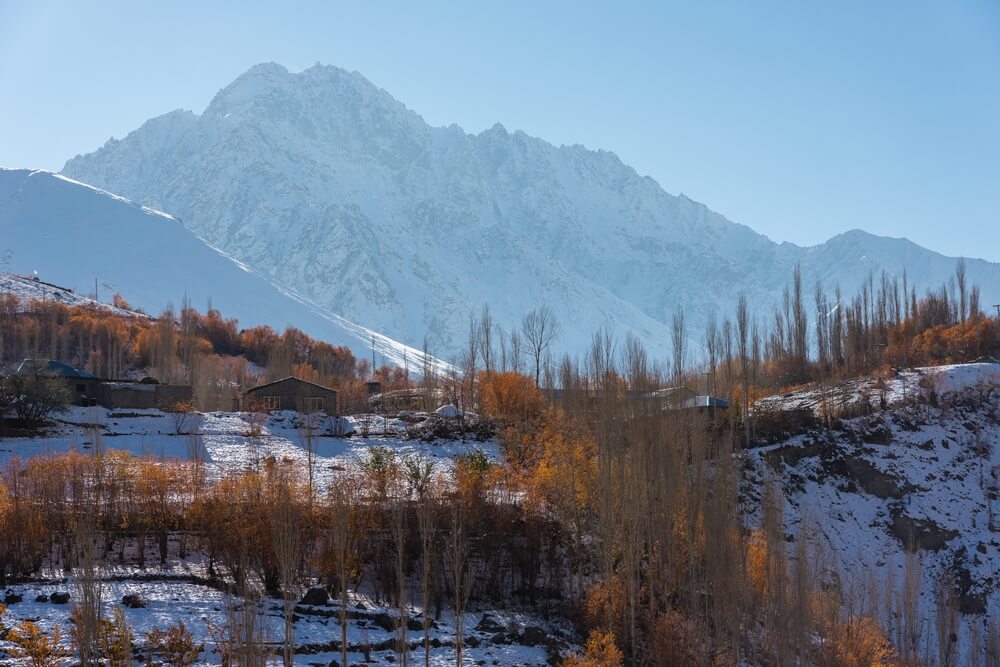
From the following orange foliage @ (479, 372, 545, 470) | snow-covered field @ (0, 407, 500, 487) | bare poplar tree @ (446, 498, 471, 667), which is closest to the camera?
bare poplar tree @ (446, 498, 471, 667)

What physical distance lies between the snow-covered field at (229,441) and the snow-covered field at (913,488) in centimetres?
1639

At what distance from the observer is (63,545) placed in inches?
1159

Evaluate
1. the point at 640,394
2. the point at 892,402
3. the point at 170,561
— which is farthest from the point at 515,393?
the point at 170,561

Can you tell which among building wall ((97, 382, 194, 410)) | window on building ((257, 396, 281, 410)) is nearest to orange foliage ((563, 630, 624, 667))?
window on building ((257, 396, 281, 410))

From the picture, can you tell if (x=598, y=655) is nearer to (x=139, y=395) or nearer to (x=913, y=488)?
(x=913, y=488)

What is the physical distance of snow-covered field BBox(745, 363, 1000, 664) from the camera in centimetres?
4144

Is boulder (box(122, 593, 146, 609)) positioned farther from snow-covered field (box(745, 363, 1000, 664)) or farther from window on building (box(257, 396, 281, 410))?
window on building (box(257, 396, 281, 410))

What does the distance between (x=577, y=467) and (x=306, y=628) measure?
1381cm

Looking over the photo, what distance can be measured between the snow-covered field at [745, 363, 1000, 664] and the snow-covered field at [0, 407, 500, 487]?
1639 cm

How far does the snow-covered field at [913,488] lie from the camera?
4144 cm

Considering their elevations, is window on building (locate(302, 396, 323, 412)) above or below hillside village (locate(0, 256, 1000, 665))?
above

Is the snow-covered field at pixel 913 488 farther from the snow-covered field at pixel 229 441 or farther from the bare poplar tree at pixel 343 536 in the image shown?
the bare poplar tree at pixel 343 536

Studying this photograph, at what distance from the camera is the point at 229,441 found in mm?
47625

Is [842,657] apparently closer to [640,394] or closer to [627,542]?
[627,542]
